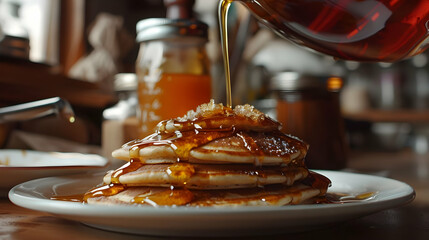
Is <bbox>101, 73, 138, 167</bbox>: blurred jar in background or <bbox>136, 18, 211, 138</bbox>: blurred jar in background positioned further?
<bbox>101, 73, 138, 167</bbox>: blurred jar in background

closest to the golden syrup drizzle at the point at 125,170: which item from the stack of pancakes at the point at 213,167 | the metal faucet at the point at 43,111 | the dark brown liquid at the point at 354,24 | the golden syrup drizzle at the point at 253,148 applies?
the stack of pancakes at the point at 213,167

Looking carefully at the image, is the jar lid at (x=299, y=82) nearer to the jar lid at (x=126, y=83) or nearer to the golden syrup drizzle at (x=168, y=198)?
the jar lid at (x=126, y=83)

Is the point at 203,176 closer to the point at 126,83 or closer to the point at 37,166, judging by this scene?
the point at 37,166

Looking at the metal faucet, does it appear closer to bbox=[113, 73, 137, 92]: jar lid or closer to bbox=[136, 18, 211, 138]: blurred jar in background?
bbox=[136, 18, 211, 138]: blurred jar in background

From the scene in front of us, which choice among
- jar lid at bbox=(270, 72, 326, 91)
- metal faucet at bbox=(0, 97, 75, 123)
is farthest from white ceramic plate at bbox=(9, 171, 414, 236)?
jar lid at bbox=(270, 72, 326, 91)

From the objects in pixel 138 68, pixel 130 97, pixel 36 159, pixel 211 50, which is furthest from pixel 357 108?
pixel 36 159

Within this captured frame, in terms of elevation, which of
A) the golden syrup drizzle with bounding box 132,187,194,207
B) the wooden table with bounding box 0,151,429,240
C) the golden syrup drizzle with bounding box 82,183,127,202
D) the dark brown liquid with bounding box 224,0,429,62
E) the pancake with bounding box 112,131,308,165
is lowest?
the wooden table with bounding box 0,151,429,240
